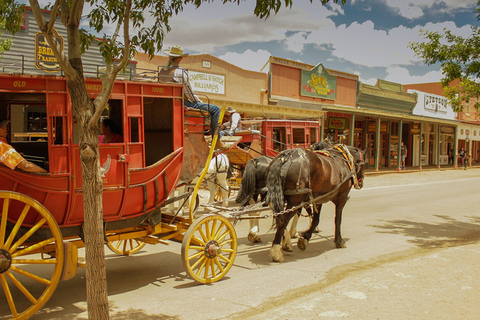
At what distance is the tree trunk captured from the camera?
3.52 m

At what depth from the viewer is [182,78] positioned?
20.5 feet

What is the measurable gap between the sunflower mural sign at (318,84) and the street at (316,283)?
17.0 metres

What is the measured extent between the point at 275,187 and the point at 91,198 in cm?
403

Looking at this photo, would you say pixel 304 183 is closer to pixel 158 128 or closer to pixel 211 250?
pixel 211 250

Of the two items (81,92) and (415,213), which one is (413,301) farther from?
(415,213)

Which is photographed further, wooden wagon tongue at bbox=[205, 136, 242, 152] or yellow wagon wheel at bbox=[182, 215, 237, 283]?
wooden wagon tongue at bbox=[205, 136, 242, 152]

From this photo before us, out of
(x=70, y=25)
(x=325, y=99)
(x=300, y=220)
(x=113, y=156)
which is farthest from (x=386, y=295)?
(x=325, y=99)

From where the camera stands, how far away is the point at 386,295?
5488mm

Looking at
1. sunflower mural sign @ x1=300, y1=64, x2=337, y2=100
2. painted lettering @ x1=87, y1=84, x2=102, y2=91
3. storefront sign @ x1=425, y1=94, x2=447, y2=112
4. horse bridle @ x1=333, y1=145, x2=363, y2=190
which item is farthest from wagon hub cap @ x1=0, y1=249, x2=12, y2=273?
storefront sign @ x1=425, y1=94, x2=447, y2=112

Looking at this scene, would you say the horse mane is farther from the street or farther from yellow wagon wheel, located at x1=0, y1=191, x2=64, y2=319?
yellow wagon wheel, located at x1=0, y1=191, x2=64, y2=319

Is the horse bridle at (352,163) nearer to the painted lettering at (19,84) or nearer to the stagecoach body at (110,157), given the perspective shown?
the stagecoach body at (110,157)

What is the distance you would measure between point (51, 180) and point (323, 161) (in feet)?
15.8

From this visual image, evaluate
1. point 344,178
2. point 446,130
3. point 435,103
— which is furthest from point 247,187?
point 446,130

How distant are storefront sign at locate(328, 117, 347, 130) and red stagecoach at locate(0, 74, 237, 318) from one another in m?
22.2
